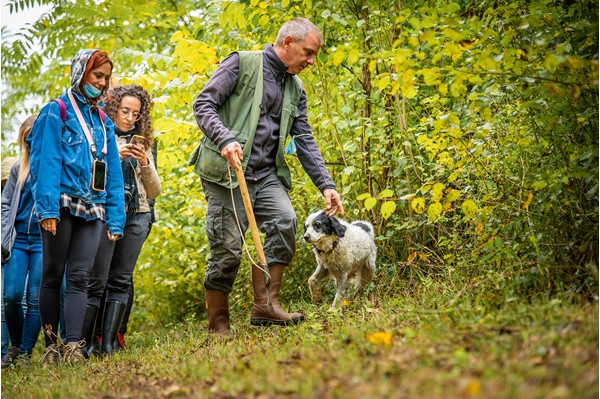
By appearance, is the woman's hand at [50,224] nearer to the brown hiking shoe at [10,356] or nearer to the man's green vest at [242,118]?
the man's green vest at [242,118]

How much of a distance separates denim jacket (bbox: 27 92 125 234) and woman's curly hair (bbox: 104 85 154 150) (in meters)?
0.72

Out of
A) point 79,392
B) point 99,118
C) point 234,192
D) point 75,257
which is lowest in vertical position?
point 79,392

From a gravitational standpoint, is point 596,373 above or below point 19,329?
above

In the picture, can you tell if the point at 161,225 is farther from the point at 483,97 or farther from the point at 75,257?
the point at 483,97

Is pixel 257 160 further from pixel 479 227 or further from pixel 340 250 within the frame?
pixel 479 227

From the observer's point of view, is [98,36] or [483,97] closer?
[483,97]

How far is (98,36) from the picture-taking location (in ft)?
33.7

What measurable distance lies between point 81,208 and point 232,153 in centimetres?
126

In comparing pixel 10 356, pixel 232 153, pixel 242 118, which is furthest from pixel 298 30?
pixel 10 356

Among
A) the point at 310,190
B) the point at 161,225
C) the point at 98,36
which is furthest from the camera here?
the point at 98,36

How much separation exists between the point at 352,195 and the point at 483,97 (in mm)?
2399

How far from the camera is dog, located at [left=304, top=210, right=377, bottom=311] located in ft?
20.9

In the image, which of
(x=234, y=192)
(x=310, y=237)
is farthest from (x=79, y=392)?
(x=310, y=237)

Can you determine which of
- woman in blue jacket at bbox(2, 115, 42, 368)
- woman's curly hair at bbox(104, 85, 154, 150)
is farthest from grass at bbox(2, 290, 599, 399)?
woman's curly hair at bbox(104, 85, 154, 150)
